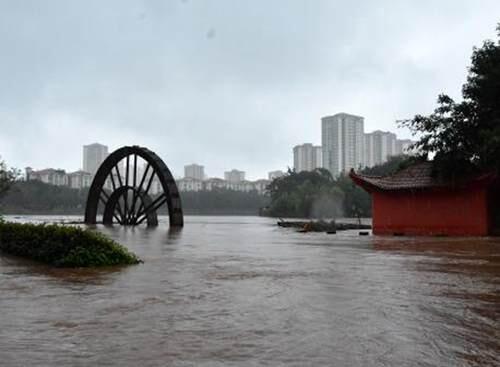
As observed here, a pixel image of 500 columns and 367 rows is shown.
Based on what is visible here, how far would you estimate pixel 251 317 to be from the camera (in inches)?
197

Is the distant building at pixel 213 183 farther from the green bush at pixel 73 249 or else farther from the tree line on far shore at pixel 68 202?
the green bush at pixel 73 249

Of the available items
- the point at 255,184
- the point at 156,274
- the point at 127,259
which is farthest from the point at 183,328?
the point at 255,184

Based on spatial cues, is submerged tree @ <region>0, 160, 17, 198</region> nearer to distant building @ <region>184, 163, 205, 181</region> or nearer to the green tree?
the green tree

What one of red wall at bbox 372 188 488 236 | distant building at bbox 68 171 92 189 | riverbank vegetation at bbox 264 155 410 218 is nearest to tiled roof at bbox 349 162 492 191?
red wall at bbox 372 188 488 236

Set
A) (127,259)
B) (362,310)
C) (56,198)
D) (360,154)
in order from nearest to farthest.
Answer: (362,310), (127,259), (56,198), (360,154)

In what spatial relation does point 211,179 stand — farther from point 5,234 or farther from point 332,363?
point 332,363

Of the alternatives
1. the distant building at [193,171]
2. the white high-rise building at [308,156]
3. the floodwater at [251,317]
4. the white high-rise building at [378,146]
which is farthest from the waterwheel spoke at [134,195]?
the distant building at [193,171]

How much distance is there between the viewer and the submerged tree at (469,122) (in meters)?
20.5

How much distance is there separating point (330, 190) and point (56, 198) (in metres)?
51.4

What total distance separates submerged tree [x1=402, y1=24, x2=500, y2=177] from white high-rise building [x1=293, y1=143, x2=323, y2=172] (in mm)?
105407

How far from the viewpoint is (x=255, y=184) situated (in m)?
152

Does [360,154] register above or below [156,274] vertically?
above

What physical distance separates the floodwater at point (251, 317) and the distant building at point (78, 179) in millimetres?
126130

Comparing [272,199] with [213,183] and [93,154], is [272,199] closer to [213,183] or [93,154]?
[213,183]
